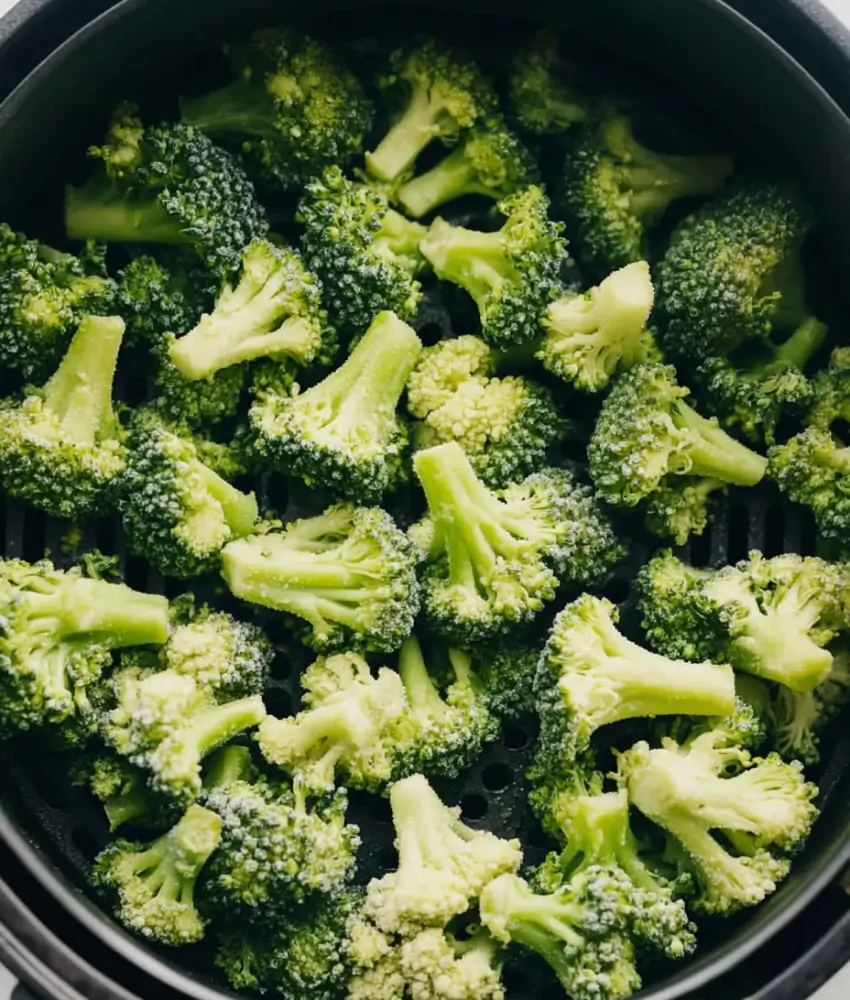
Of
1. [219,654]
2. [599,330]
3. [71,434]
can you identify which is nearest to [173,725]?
[219,654]

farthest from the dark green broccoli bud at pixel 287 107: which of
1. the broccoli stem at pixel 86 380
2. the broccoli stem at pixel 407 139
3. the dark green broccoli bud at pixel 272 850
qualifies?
the dark green broccoli bud at pixel 272 850

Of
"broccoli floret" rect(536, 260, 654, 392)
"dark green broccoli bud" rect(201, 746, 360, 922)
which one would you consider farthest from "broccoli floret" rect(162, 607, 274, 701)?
"broccoli floret" rect(536, 260, 654, 392)

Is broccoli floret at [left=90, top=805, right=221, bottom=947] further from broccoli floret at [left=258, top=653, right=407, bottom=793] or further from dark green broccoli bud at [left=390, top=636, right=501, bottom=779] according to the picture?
dark green broccoli bud at [left=390, top=636, right=501, bottom=779]

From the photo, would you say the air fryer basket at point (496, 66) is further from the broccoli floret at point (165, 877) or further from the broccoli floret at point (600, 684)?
the broccoli floret at point (600, 684)

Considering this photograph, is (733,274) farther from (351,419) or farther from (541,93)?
(351,419)

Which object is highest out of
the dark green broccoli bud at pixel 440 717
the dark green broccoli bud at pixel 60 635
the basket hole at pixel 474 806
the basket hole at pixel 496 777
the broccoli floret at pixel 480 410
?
the broccoli floret at pixel 480 410

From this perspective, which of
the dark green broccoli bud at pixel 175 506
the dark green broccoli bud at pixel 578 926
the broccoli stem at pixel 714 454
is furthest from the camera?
the broccoli stem at pixel 714 454

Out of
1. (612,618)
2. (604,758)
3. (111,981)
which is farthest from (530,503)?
(111,981)
